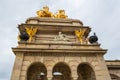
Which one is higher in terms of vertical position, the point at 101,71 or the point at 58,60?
the point at 58,60

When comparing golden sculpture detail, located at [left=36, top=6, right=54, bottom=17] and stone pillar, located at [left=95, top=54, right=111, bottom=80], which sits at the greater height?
golden sculpture detail, located at [left=36, top=6, right=54, bottom=17]

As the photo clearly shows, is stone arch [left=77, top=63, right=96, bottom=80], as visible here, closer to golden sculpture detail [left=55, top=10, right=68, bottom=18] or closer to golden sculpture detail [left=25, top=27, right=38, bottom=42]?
golden sculpture detail [left=25, top=27, right=38, bottom=42]

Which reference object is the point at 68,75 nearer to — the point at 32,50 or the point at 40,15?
the point at 32,50

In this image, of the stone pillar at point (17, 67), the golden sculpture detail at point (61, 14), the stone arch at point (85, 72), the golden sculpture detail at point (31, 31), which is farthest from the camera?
the golden sculpture detail at point (61, 14)

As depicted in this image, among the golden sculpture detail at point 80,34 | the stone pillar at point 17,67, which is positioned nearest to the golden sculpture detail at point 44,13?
the golden sculpture detail at point 80,34

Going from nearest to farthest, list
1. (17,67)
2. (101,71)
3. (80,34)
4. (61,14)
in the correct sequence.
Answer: (17,67), (101,71), (80,34), (61,14)

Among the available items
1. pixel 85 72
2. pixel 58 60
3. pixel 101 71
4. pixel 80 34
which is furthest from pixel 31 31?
pixel 101 71

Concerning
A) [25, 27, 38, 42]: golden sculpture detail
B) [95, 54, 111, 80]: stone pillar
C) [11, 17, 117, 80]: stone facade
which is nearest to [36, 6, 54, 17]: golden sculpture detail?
[25, 27, 38, 42]: golden sculpture detail

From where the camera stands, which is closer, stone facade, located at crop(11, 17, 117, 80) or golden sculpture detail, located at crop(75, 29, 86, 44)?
stone facade, located at crop(11, 17, 117, 80)

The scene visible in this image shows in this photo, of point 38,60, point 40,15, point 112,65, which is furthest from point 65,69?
point 40,15

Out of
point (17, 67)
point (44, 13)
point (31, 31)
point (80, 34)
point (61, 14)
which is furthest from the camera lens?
point (61, 14)

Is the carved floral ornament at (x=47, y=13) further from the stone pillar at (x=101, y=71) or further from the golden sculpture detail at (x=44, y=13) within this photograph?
the stone pillar at (x=101, y=71)

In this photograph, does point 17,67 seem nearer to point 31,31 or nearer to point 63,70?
point 63,70

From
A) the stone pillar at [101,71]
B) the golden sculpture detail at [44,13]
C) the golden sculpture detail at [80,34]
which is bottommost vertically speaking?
the stone pillar at [101,71]
